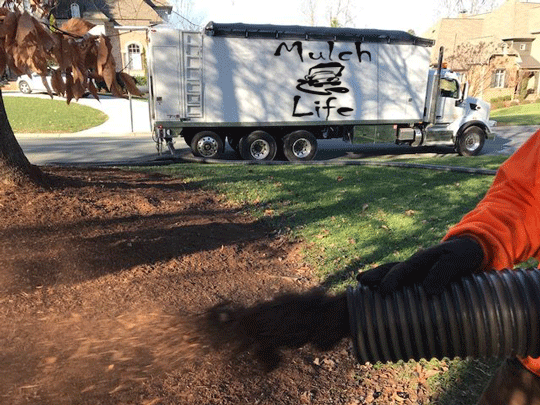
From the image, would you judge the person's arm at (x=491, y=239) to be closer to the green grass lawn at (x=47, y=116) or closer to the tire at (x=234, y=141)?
the tire at (x=234, y=141)

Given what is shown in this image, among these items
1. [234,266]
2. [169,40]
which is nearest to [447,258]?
[234,266]

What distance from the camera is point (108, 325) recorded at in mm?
3711

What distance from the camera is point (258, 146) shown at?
14.2 m

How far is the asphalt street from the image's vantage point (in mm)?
14508

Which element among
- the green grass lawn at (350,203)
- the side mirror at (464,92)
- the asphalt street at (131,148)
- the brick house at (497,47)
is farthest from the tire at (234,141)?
the brick house at (497,47)

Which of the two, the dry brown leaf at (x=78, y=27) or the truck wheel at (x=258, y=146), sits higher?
the dry brown leaf at (x=78, y=27)

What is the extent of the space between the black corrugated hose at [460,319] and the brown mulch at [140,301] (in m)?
1.79

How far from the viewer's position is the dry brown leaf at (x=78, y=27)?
2.81 m

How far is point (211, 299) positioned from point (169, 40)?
10.2 meters

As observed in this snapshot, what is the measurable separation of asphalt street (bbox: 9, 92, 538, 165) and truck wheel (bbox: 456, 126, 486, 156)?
2.24 ft

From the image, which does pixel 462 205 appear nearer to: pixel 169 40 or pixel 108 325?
pixel 108 325

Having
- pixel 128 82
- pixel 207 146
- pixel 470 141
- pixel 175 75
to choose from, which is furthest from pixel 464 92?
pixel 128 82

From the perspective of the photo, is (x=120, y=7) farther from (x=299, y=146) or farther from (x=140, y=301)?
(x=140, y=301)

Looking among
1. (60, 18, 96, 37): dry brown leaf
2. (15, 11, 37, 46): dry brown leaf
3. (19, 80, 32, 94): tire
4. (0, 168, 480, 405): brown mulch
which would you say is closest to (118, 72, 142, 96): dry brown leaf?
(60, 18, 96, 37): dry brown leaf
